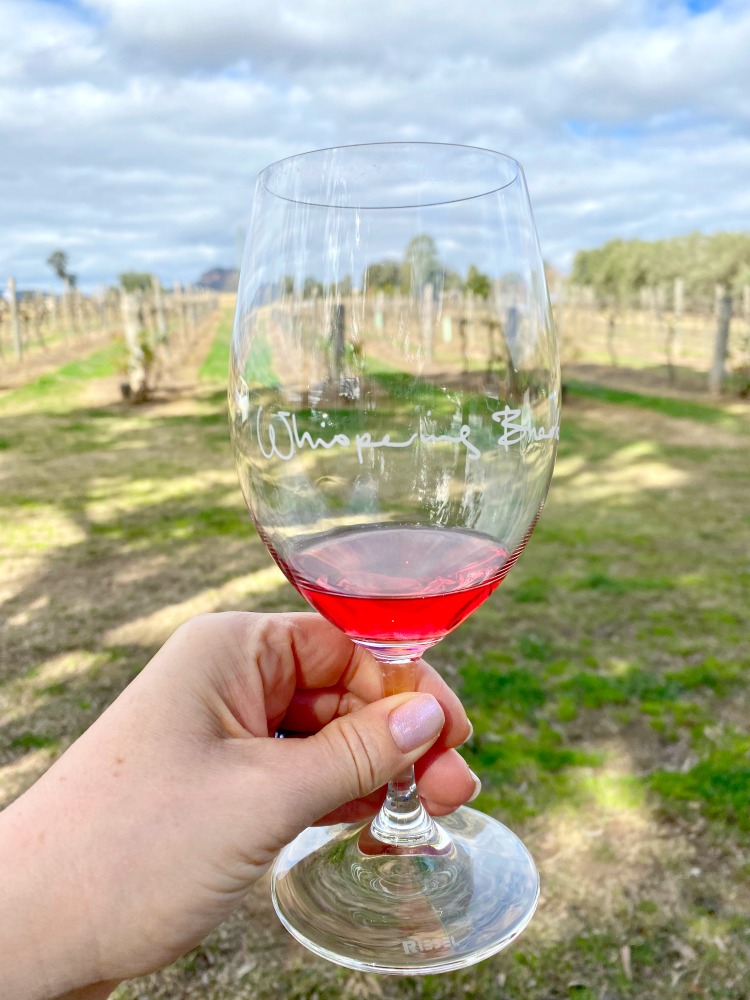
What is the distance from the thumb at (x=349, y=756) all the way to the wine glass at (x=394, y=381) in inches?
3.9

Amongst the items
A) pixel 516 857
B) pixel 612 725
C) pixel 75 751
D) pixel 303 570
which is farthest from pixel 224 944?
pixel 612 725

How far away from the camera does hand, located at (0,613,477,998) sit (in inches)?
43.5

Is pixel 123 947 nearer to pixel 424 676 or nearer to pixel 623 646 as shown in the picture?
pixel 424 676

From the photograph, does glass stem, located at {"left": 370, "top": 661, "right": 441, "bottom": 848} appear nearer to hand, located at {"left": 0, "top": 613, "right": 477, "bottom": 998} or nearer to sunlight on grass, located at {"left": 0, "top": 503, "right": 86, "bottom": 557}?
hand, located at {"left": 0, "top": 613, "right": 477, "bottom": 998}

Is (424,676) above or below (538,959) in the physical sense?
above

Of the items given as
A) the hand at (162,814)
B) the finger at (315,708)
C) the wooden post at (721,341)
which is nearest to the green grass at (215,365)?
the wooden post at (721,341)

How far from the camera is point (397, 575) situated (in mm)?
1153

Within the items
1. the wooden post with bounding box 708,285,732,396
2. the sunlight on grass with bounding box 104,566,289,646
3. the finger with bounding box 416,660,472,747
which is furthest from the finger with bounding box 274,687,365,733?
the wooden post with bounding box 708,285,732,396

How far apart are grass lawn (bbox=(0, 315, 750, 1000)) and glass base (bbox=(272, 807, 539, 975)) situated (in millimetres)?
609

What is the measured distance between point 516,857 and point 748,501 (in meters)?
6.14

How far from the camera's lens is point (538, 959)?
1986 millimetres

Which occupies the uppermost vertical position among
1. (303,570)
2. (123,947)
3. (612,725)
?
(303,570)

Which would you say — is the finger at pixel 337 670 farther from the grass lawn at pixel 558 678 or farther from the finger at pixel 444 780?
the grass lawn at pixel 558 678

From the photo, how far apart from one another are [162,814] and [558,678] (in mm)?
2817
